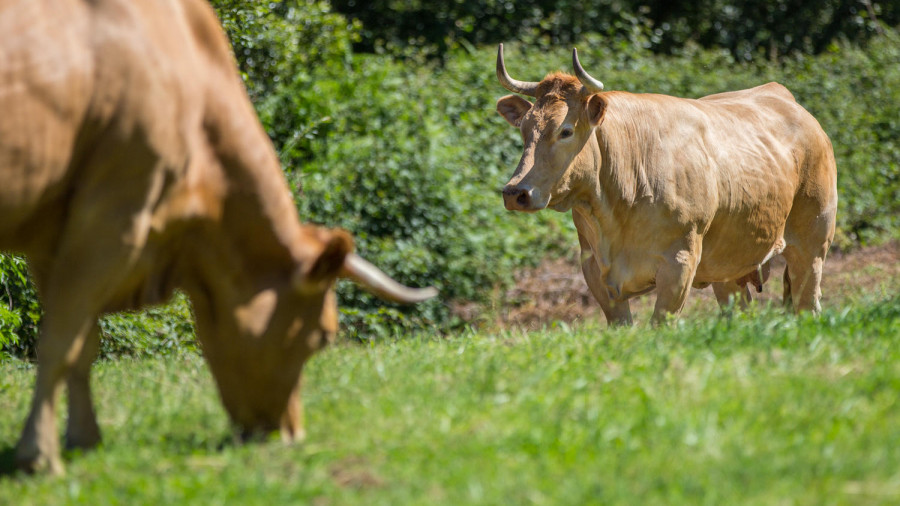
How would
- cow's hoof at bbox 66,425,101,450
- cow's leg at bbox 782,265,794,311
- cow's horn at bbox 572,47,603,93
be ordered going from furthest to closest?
cow's leg at bbox 782,265,794,311 < cow's horn at bbox 572,47,603,93 < cow's hoof at bbox 66,425,101,450

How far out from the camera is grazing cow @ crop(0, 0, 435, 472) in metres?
4.03

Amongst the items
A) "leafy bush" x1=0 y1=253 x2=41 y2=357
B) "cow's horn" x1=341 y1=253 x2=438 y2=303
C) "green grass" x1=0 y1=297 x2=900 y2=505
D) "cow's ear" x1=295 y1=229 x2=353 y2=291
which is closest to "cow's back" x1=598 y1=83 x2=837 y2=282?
"green grass" x1=0 y1=297 x2=900 y2=505

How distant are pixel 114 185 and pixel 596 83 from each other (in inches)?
150

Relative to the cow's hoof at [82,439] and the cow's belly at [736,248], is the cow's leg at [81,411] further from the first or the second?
the cow's belly at [736,248]

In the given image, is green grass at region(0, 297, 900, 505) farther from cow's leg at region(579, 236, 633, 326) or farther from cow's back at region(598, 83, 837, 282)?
cow's leg at region(579, 236, 633, 326)

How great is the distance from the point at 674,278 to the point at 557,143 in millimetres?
1244

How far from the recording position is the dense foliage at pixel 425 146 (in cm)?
1066

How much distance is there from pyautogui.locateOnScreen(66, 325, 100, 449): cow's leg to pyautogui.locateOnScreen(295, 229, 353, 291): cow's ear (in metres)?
1.05

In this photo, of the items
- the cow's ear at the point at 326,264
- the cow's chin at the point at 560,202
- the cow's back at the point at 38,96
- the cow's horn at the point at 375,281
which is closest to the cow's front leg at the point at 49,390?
the cow's back at the point at 38,96

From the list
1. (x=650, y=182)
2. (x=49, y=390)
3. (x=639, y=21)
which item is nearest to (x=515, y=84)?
(x=650, y=182)

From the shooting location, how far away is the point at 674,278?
23.8 ft

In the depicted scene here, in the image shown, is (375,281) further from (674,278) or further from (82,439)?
(674,278)

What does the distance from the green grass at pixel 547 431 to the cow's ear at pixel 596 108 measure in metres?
1.95

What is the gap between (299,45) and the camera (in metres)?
13.0
